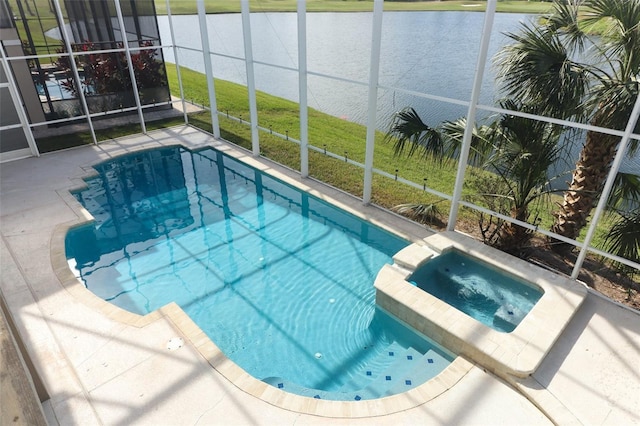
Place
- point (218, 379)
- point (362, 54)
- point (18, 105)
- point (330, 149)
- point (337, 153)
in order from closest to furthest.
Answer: point (218, 379) < point (362, 54) < point (18, 105) < point (337, 153) < point (330, 149)

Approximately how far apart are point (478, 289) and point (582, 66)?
11.5 feet

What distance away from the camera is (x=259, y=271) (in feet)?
23.0

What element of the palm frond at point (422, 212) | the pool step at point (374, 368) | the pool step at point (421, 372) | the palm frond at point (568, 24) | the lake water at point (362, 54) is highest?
the palm frond at point (568, 24)

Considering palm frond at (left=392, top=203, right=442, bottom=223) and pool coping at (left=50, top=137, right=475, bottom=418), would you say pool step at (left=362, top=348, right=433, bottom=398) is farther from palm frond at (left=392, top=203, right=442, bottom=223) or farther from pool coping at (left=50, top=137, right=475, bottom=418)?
palm frond at (left=392, top=203, right=442, bottom=223)

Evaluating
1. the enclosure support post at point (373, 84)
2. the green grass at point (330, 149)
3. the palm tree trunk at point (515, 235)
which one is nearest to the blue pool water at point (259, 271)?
the enclosure support post at point (373, 84)

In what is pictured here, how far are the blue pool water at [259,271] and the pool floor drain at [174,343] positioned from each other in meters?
0.59

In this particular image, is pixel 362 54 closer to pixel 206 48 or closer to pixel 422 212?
pixel 422 212

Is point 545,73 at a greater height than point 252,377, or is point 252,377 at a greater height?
point 545,73

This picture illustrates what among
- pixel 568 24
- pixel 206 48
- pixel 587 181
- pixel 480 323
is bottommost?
pixel 480 323

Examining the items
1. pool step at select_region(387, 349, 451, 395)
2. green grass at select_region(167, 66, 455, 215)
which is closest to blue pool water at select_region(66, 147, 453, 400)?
pool step at select_region(387, 349, 451, 395)

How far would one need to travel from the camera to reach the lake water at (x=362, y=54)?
23.5 ft

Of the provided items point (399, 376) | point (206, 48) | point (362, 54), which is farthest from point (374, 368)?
point (206, 48)

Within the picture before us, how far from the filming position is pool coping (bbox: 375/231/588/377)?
15.9 feet

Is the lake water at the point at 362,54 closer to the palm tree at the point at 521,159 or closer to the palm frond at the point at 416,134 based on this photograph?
the palm frond at the point at 416,134
